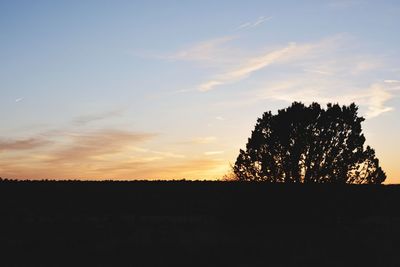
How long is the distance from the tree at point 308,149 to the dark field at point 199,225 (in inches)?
156

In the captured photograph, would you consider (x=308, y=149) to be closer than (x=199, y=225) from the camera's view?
No

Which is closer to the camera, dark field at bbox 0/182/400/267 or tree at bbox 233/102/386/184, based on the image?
dark field at bbox 0/182/400/267

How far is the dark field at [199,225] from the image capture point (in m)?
20.9

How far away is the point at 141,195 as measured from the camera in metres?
37.6

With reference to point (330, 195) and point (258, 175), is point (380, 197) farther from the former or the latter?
point (258, 175)

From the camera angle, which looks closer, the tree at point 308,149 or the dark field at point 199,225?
the dark field at point 199,225

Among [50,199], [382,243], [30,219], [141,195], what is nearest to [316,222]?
[382,243]

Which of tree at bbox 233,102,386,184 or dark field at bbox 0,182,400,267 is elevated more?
tree at bbox 233,102,386,184

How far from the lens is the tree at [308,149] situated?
38781 mm

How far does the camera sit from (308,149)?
39.5m

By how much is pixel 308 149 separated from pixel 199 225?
1470cm

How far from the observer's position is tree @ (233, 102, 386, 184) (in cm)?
3878

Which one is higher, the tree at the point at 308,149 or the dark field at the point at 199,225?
the tree at the point at 308,149

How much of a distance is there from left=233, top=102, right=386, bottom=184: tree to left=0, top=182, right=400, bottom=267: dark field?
13.0 feet
